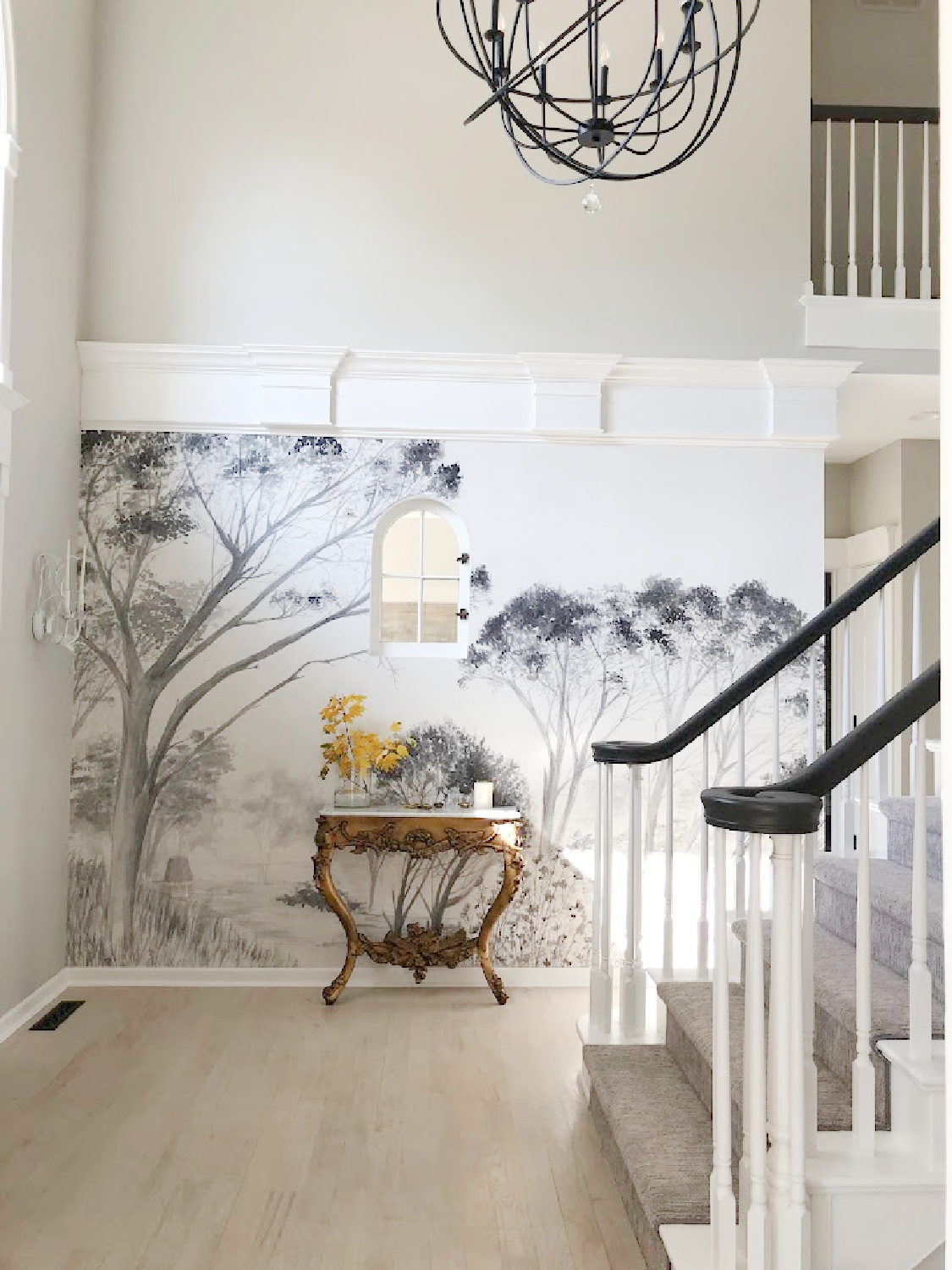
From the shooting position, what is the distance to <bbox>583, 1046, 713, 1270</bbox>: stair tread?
2432mm

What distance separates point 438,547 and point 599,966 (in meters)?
2.16

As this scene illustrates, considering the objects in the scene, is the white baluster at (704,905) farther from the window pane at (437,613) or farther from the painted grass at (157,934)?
the painted grass at (157,934)

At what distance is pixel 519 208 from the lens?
5137 mm

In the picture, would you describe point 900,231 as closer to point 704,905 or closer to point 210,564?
point 704,905

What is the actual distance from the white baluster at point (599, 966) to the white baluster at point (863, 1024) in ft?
4.90

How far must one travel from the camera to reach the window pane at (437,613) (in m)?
5.14

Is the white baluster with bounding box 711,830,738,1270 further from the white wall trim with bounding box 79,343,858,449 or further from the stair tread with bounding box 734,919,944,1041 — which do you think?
the white wall trim with bounding box 79,343,858,449

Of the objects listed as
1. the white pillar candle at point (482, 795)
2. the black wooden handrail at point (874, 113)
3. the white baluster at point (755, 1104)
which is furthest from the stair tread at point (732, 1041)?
the black wooden handrail at point (874, 113)

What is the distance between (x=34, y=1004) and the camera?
14.5ft

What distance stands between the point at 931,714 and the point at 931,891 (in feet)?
8.61

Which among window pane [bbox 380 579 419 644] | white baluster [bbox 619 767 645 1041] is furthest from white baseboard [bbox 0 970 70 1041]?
white baluster [bbox 619 767 645 1041]

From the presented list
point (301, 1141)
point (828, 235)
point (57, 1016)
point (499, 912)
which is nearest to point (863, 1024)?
point (301, 1141)

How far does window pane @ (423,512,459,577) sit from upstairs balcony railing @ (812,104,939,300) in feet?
6.78

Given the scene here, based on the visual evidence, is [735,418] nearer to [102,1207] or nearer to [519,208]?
[519,208]
